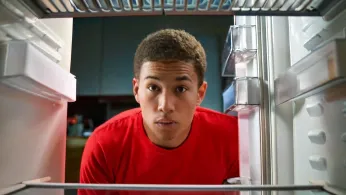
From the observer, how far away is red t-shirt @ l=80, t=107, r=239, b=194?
111 centimetres

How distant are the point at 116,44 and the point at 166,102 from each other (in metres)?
1.96

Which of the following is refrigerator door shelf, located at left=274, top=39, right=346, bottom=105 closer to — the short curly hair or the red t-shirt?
the short curly hair

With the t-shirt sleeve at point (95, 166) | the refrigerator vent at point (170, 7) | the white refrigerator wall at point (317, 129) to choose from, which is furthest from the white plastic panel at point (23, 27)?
the white refrigerator wall at point (317, 129)

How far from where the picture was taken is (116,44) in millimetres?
2748

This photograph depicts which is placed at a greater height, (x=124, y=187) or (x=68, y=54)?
(x=68, y=54)

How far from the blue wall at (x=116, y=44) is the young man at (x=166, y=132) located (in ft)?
4.55

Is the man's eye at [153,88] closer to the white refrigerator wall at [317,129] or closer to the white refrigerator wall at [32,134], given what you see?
the white refrigerator wall at [32,134]

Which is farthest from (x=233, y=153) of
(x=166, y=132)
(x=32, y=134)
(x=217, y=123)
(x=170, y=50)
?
(x=32, y=134)

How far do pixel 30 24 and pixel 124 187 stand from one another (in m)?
0.36

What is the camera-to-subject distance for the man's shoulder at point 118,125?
117 centimetres

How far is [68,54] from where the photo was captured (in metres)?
0.94

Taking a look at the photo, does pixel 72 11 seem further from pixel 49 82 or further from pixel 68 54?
pixel 68 54

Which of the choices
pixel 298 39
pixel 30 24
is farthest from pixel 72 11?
pixel 298 39

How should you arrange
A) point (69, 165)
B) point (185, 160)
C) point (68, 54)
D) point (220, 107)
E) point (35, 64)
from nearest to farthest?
1. point (35, 64)
2. point (68, 54)
3. point (185, 160)
4. point (69, 165)
5. point (220, 107)
